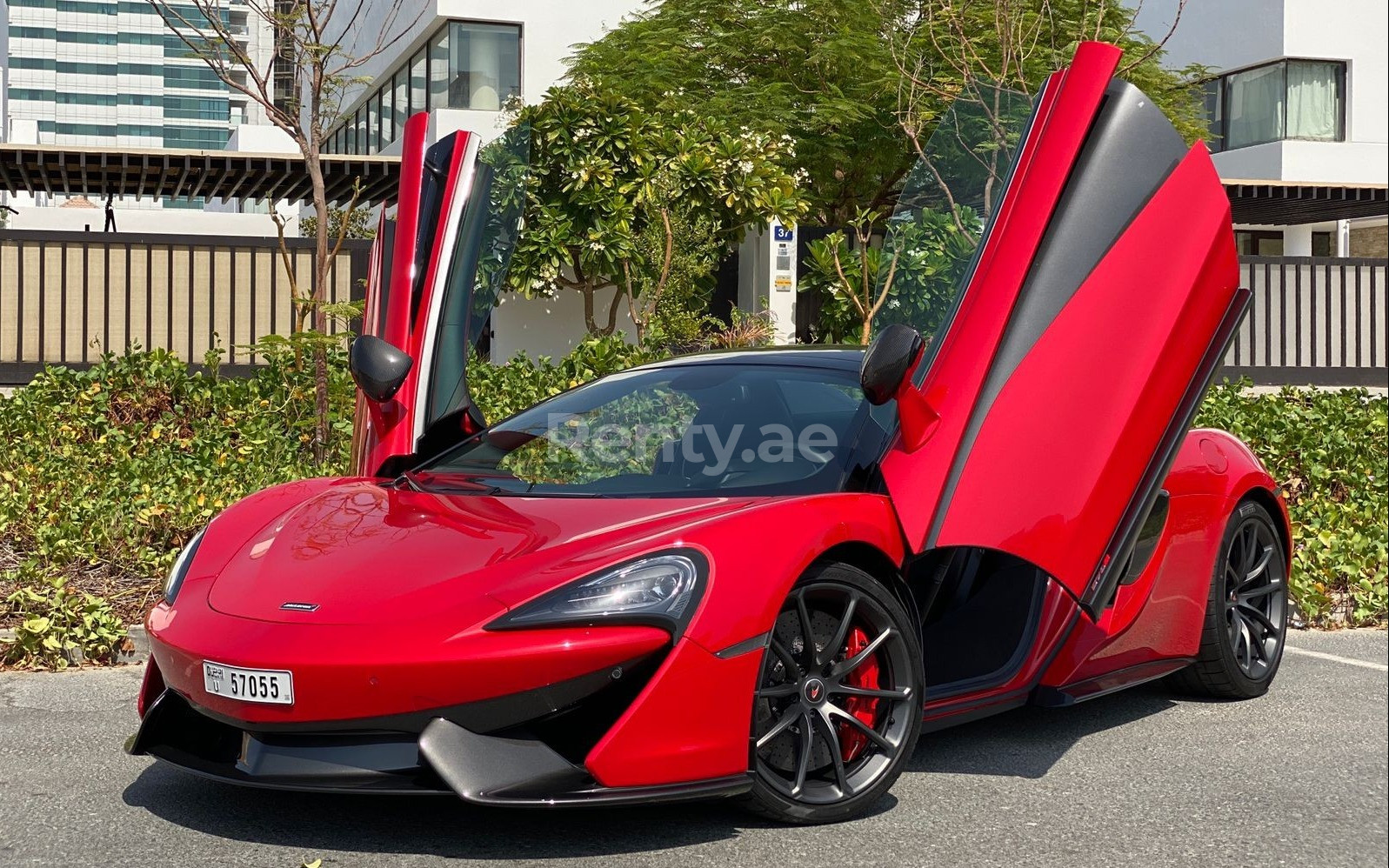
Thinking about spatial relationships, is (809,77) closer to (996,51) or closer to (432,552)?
(996,51)

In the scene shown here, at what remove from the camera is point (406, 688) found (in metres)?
3.32

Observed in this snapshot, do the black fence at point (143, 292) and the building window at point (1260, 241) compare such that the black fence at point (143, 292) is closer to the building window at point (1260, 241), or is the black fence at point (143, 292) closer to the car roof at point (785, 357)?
the car roof at point (785, 357)

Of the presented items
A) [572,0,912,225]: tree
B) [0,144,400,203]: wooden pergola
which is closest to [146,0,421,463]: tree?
[0,144,400,203]: wooden pergola

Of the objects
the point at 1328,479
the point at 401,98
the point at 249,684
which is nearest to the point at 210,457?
the point at 249,684

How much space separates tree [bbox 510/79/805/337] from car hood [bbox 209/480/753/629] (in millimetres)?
10354

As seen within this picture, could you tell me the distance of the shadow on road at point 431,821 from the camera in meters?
3.58

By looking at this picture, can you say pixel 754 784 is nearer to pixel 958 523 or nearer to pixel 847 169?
pixel 958 523

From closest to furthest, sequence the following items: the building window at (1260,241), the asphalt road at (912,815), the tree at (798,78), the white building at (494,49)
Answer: the asphalt road at (912,815) < the tree at (798,78) < the white building at (494,49) < the building window at (1260,241)

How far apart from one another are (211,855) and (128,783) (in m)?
0.80

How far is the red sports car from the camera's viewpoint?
3.37m

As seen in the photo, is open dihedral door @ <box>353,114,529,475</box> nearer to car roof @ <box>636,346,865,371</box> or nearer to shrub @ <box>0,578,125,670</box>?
car roof @ <box>636,346,865,371</box>

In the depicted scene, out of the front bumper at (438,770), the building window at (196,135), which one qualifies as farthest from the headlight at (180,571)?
A: the building window at (196,135)

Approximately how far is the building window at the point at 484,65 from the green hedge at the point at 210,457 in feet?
59.0

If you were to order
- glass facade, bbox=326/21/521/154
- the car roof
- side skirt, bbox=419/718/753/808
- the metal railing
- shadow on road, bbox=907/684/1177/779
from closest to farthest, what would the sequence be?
side skirt, bbox=419/718/753/808 → shadow on road, bbox=907/684/1177/779 → the car roof → the metal railing → glass facade, bbox=326/21/521/154
